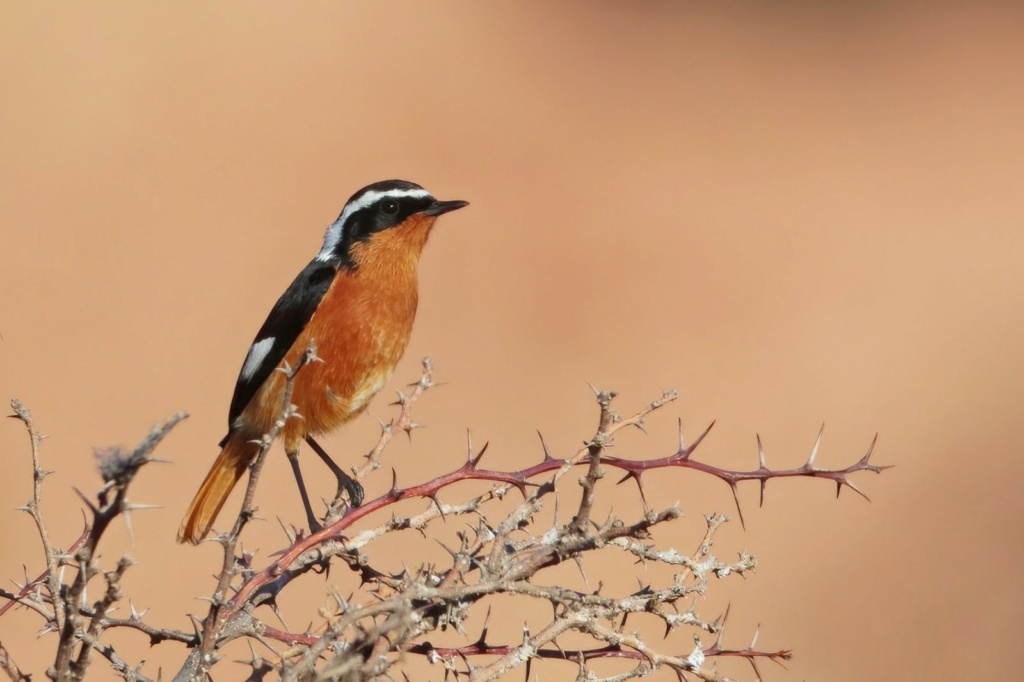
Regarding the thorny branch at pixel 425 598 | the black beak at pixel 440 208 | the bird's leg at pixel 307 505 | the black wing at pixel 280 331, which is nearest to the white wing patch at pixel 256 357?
the black wing at pixel 280 331

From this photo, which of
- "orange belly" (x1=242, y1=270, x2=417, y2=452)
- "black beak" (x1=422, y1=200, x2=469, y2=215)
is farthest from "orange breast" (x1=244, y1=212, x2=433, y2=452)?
"black beak" (x1=422, y1=200, x2=469, y2=215)

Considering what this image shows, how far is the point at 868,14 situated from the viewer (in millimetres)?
17094

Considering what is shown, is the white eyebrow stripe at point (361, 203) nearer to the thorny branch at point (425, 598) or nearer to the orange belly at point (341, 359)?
the orange belly at point (341, 359)

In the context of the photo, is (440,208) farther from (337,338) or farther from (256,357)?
(256,357)

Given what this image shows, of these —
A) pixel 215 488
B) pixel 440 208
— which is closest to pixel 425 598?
pixel 215 488

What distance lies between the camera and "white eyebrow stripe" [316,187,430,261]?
4.91 m

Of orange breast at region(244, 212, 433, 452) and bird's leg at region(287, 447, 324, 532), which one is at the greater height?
orange breast at region(244, 212, 433, 452)

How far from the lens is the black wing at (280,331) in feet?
15.1

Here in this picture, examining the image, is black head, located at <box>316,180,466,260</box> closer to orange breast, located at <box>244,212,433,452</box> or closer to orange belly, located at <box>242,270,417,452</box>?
orange breast, located at <box>244,212,433,452</box>

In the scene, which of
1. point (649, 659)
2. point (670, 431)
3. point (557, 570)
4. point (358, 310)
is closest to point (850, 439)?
point (670, 431)

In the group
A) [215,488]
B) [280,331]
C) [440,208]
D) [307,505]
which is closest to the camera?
[307,505]

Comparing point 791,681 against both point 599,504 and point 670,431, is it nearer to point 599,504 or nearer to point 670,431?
point 599,504

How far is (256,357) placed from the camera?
15.5ft

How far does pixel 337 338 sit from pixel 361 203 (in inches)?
28.9
